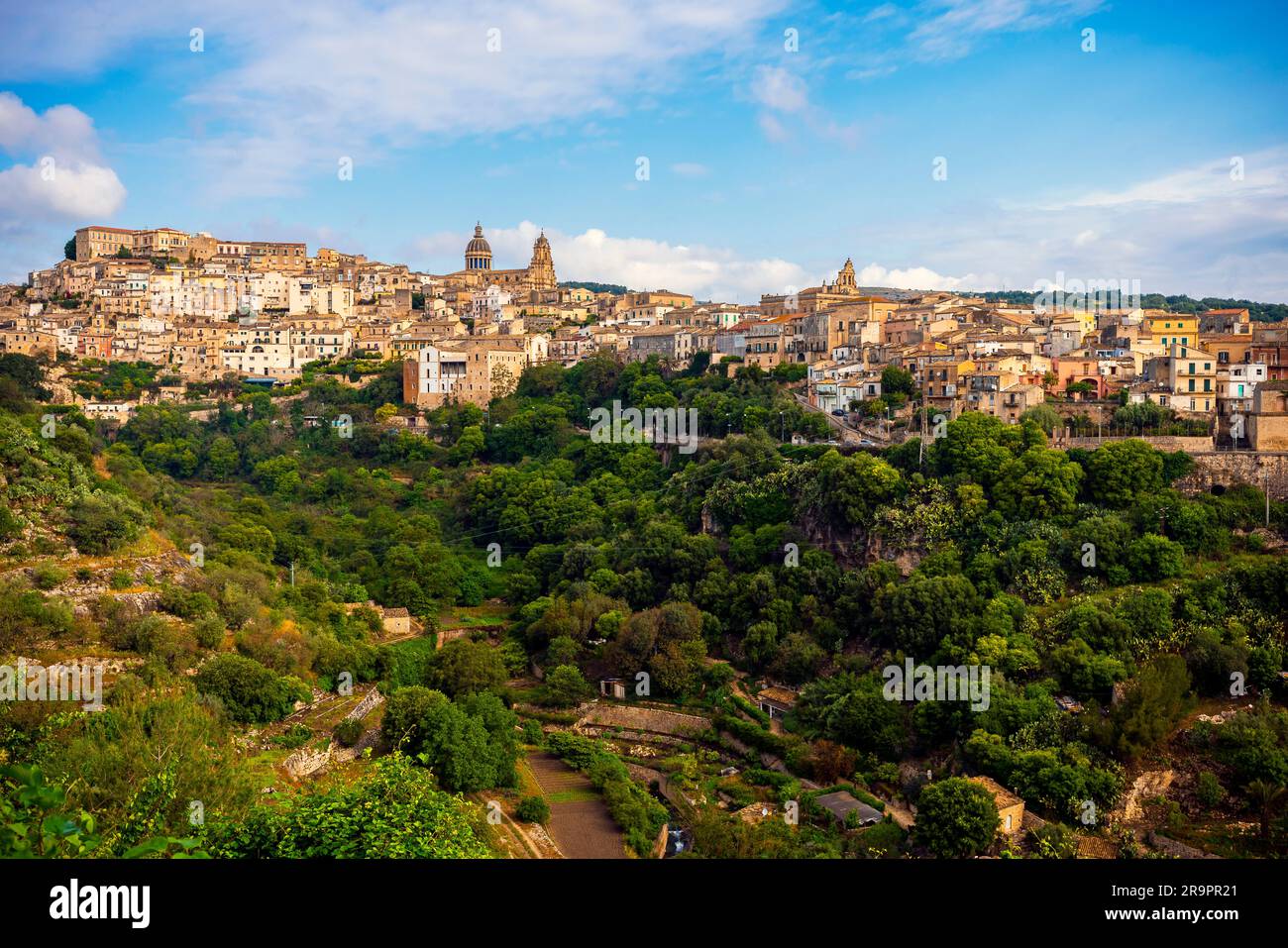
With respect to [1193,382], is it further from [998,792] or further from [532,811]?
[532,811]

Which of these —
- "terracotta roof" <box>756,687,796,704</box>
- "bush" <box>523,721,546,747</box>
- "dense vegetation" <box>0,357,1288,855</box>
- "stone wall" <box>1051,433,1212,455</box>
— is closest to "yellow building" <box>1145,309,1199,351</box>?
"stone wall" <box>1051,433,1212,455</box>

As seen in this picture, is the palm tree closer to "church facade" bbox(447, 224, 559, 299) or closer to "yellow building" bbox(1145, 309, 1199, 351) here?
"yellow building" bbox(1145, 309, 1199, 351)

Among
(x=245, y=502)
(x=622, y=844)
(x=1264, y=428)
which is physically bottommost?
(x=622, y=844)

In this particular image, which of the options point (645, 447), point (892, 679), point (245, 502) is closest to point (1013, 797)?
point (892, 679)

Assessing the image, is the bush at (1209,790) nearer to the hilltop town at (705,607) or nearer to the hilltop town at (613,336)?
the hilltop town at (705,607)

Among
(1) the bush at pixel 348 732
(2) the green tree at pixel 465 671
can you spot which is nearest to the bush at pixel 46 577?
(1) the bush at pixel 348 732

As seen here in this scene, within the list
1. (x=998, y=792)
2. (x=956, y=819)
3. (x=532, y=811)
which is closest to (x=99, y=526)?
(x=532, y=811)
